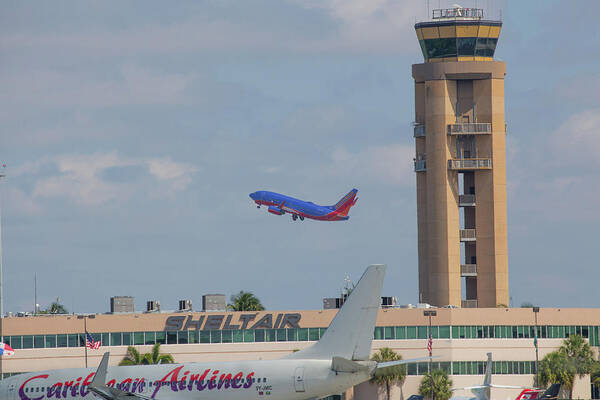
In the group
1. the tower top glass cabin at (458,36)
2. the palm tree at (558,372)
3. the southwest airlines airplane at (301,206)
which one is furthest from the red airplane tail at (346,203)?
the palm tree at (558,372)

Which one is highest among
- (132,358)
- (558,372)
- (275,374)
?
(275,374)

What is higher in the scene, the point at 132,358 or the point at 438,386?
the point at 132,358

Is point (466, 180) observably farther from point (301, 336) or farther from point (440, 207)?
point (301, 336)

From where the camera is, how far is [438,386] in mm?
131500

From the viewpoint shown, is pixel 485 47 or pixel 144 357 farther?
pixel 485 47

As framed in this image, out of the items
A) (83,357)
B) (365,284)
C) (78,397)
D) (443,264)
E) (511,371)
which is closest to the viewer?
(365,284)

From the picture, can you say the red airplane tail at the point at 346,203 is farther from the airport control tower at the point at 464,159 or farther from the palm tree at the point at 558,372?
the palm tree at the point at 558,372

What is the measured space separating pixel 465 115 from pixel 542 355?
119ft

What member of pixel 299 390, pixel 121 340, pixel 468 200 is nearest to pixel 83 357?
pixel 121 340

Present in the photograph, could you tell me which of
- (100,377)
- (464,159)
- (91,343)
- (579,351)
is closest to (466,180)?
(464,159)

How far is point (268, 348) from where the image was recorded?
131875 millimetres

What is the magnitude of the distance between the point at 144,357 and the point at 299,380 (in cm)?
6599

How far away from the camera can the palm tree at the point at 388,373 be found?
13088 cm

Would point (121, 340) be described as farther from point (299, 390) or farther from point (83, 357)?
point (299, 390)
